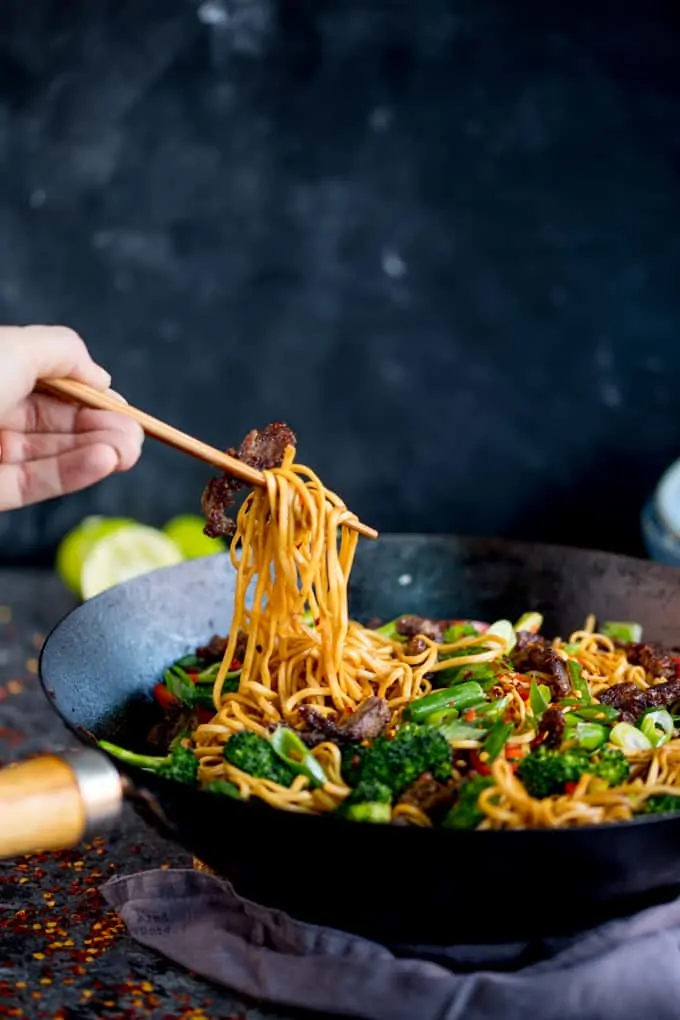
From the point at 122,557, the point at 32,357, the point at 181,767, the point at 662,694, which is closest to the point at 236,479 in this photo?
the point at 32,357

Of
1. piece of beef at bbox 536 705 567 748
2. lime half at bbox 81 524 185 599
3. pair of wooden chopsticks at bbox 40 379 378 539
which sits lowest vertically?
lime half at bbox 81 524 185 599

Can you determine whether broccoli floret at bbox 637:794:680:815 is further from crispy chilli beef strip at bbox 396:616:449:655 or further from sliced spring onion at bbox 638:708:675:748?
crispy chilli beef strip at bbox 396:616:449:655

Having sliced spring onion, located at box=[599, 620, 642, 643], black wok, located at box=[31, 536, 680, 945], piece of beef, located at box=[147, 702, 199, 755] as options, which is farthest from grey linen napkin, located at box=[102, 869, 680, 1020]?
sliced spring onion, located at box=[599, 620, 642, 643]

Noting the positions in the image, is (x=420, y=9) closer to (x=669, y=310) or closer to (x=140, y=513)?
(x=669, y=310)

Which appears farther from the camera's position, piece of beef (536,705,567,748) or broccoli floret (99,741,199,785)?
piece of beef (536,705,567,748)

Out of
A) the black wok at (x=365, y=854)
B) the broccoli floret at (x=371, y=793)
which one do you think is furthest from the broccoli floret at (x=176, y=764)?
the broccoli floret at (x=371, y=793)

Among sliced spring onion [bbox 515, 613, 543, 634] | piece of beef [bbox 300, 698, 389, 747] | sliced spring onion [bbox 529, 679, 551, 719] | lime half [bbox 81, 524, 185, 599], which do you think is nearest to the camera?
piece of beef [bbox 300, 698, 389, 747]

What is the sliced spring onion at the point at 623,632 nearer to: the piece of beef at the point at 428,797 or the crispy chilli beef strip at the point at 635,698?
the crispy chilli beef strip at the point at 635,698
